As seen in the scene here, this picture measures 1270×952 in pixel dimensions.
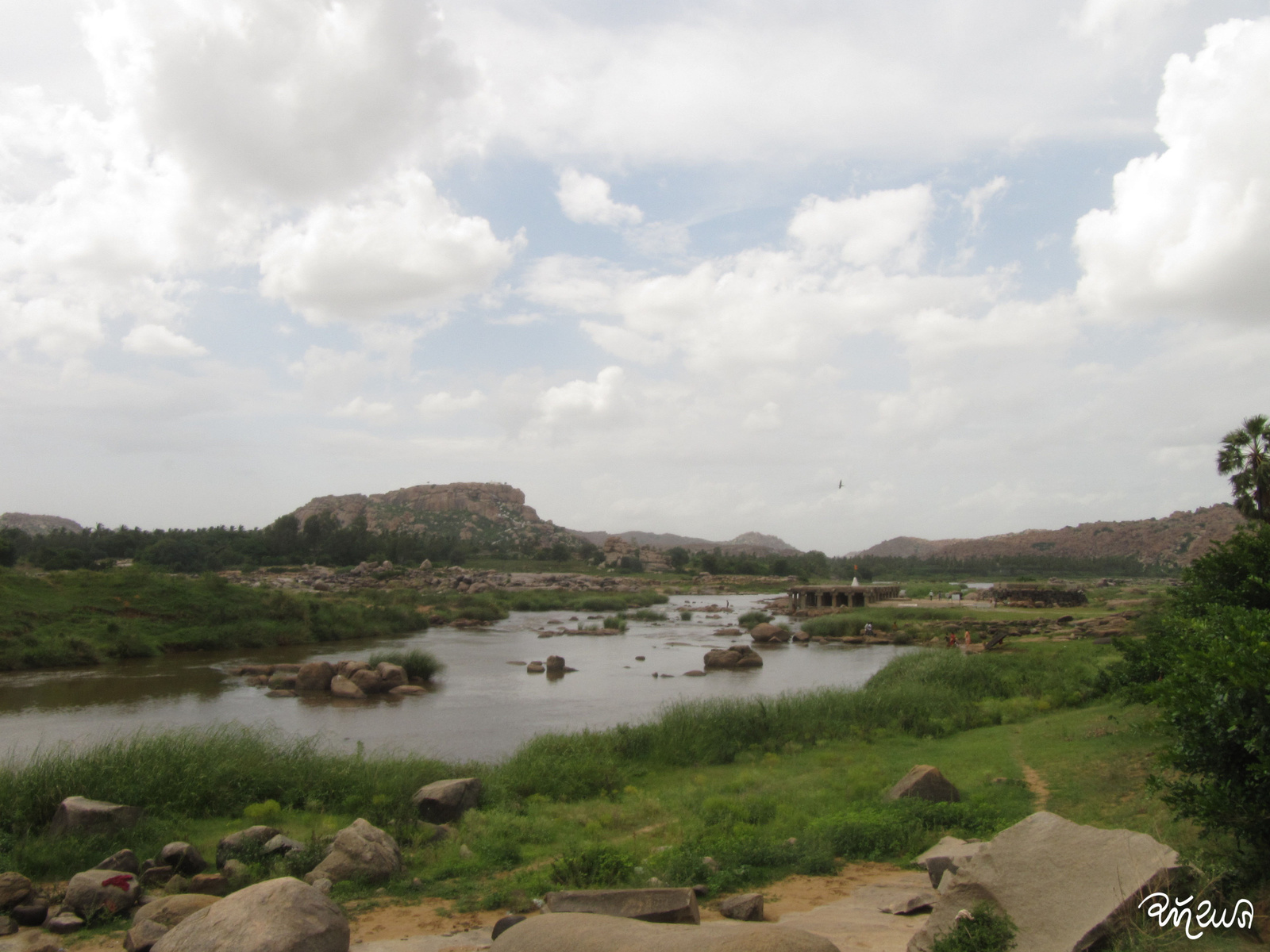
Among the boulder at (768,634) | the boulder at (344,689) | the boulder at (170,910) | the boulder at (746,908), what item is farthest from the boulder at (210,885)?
the boulder at (768,634)

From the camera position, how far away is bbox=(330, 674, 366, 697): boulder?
3266 cm

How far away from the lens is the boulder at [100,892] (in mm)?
9281

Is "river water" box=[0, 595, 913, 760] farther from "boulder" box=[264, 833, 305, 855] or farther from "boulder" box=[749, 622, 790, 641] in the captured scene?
"boulder" box=[264, 833, 305, 855]

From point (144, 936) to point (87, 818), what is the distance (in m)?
4.96

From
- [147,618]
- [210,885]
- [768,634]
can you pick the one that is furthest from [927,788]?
[147,618]

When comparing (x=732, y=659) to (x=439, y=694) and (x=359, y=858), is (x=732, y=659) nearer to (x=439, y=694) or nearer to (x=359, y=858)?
(x=439, y=694)

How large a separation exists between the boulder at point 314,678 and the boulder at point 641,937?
30925 millimetres

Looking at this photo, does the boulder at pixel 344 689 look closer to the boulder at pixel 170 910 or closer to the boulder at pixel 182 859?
the boulder at pixel 182 859

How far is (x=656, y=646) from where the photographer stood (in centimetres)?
5247

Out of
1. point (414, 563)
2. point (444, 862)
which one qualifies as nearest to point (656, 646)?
point (444, 862)

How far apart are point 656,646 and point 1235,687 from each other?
1862 inches

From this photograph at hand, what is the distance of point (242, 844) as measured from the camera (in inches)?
442

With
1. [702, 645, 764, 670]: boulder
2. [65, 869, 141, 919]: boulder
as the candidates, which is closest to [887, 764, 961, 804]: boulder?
[65, 869, 141, 919]: boulder

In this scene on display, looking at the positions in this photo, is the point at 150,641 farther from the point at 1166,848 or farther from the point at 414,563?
the point at 414,563
